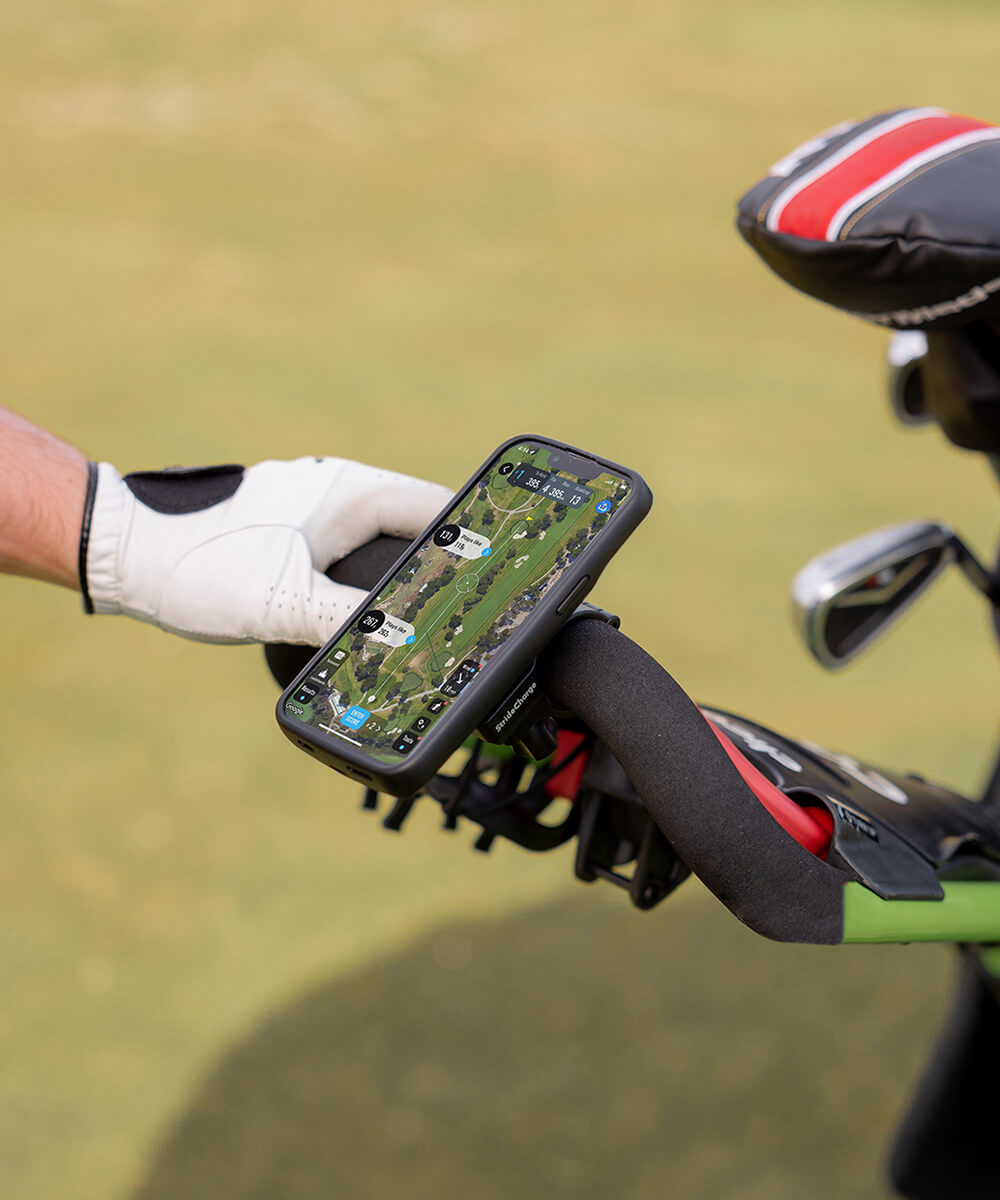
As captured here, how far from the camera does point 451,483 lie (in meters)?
3.46

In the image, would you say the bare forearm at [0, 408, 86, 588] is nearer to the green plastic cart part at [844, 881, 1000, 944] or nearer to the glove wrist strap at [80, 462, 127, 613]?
the glove wrist strap at [80, 462, 127, 613]

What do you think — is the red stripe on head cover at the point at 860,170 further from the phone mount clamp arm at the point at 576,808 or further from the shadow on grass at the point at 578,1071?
the shadow on grass at the point at 578,1071

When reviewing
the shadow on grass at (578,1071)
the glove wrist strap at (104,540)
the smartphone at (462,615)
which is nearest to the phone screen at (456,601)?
the smartphone at (462,615)

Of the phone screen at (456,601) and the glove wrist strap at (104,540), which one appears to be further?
the glove wrist strap at (104,540)

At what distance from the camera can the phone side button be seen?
89 cm

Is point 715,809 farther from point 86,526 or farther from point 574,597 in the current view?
point 86,526

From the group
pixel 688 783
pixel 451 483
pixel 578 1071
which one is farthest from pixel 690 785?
pixel 451 483

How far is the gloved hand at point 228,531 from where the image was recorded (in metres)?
1.09

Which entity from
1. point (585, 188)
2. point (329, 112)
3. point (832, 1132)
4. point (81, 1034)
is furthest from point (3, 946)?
point (329, 112)

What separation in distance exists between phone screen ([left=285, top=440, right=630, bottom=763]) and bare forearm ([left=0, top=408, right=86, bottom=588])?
0.32 meters

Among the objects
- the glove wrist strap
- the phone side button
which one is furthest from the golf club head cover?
the glove wrist strap

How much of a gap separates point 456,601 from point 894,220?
0.51m

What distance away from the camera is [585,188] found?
4.89 m

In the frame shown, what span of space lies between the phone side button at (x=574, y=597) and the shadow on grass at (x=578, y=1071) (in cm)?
142
